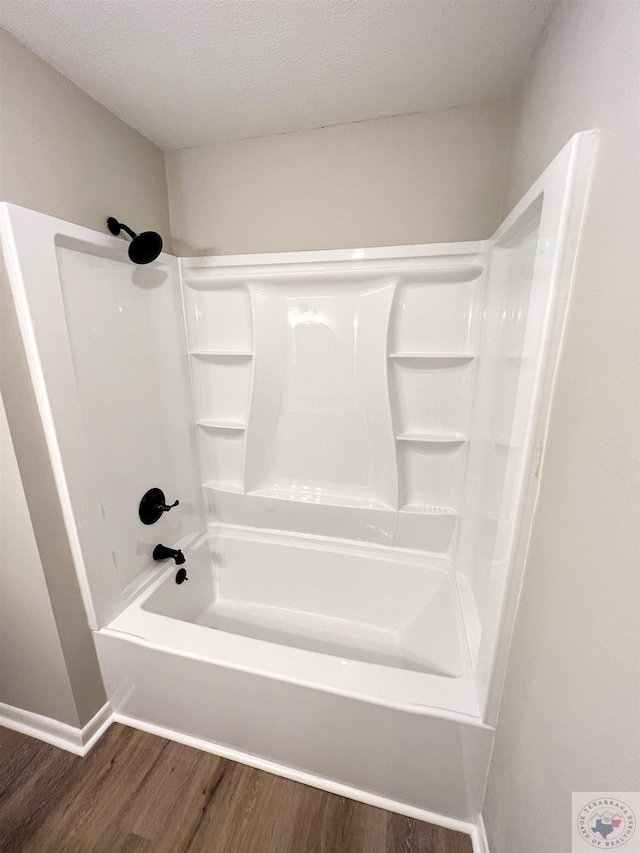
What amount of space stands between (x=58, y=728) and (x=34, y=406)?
1258mm

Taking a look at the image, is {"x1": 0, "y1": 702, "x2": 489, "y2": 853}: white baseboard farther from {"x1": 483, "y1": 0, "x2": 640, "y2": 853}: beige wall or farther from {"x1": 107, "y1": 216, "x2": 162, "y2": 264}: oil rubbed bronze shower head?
{"x1": 107, "y1": 216, "x2": 162, "y2": 264}: oil rubbed bronze shower head

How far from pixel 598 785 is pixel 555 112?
1.43m

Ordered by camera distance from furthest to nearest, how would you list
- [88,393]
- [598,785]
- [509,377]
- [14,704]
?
[14,704]
[88,393]
[509,377]
[598,785]

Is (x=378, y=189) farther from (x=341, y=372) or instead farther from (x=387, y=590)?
(x=387, y=590)

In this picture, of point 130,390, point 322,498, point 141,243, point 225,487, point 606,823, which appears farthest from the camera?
point 225,487

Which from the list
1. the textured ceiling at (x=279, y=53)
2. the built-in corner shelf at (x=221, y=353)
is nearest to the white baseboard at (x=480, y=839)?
the built-in corner shelf at (x=221, y=353)

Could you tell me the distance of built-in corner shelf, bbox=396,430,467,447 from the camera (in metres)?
1.65

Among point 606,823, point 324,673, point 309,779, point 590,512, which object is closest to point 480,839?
point 309,779

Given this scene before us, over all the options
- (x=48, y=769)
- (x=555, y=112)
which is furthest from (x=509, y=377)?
(x=48, y=769)

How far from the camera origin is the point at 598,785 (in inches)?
22.4

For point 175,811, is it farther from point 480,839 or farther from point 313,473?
point 313,473

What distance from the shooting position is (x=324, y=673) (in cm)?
116

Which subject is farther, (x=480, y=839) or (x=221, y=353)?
(x=221, y=353)

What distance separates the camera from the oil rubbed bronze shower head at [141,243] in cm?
135
